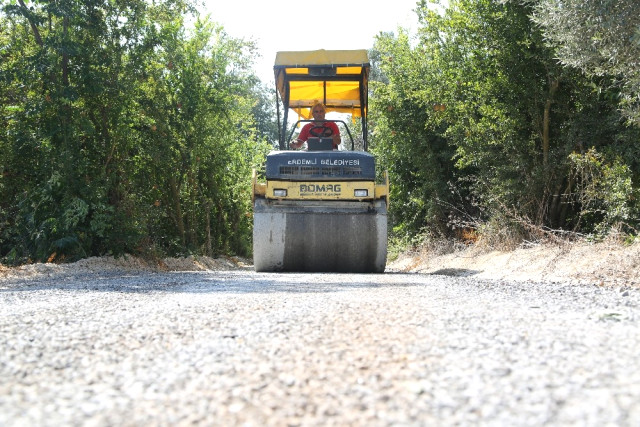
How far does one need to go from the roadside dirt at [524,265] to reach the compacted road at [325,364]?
10.1 ft

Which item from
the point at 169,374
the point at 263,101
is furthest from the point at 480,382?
the point at 263,101

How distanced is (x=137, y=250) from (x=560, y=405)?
44.7 ft

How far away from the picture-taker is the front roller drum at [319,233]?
39.9 ft

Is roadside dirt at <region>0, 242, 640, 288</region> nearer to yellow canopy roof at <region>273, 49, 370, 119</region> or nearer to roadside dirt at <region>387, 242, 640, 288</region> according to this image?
roadside dirt at <region>387, 242, 640, 288</region>

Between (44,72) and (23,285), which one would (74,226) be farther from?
(23,285)

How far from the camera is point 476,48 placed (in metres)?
14.8

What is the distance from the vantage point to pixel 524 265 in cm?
1167

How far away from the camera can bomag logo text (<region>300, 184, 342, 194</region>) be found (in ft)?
40.2

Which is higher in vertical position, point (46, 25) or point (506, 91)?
point (46, 25)

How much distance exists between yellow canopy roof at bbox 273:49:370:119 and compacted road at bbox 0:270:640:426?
25.2ft

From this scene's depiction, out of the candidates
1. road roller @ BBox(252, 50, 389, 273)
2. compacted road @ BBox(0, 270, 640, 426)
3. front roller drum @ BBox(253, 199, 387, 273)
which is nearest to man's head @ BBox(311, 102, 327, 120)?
road roller @ BBox(252, 50, 389, 273)

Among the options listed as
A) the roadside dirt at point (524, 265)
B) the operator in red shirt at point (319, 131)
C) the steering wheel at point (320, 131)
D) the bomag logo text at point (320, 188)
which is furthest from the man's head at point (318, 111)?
the roadside dirt at point (524, 265)

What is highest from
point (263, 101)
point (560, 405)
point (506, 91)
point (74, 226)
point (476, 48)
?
point (263, 101)

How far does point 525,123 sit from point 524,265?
3784 mm
